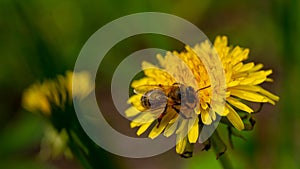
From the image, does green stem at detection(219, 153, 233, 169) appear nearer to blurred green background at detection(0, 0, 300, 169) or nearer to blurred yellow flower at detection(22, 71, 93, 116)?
blurred yellow flower at detection(22, 71, 93, 116)

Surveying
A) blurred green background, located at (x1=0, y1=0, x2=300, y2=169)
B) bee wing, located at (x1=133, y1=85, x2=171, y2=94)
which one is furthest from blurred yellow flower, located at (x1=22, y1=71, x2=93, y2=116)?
blurred green background, located at (x1=0, y1=0, x2=300, y2=169)

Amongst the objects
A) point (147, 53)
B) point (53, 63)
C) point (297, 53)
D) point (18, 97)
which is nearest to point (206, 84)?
point (53, 63)

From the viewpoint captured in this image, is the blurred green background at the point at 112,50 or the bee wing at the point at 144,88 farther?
the blurred green background at the point at 112,50

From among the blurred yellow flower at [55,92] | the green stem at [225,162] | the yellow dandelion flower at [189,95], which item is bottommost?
the green stem at [225,162]

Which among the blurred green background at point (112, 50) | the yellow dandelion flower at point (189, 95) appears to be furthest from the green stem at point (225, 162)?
the blurred green background at point (112, 50)

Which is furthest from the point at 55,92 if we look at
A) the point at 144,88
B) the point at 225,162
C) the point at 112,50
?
the point at 112,50

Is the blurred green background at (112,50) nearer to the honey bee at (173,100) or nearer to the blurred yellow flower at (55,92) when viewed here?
the blurred yellow flower at (55,92)

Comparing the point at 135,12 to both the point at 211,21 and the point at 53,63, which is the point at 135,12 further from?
the point at 53,63

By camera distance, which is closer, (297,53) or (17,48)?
(297,53)
